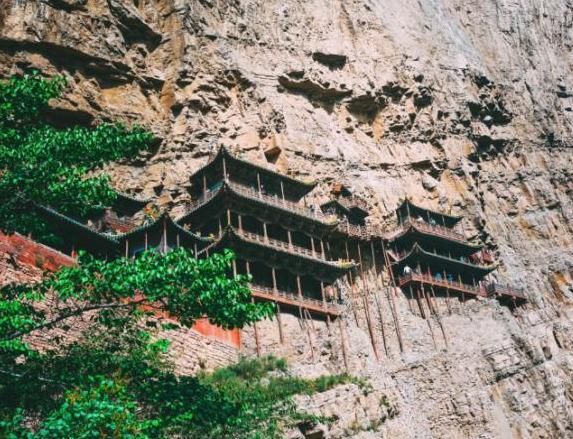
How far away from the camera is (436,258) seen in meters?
41.9

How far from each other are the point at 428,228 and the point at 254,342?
1934cm

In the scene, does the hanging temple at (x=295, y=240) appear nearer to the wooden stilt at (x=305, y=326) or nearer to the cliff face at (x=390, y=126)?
the wooden stilt at (x=305, y=326)

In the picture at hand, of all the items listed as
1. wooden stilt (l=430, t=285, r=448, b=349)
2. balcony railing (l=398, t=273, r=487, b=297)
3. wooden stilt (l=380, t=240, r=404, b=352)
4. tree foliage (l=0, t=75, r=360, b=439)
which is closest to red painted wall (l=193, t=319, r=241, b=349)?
wooden stilt (l=380, t=240, r=404, b=352)

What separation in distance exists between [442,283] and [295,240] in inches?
412

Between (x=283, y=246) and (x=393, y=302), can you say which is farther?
(x=393, y=302)

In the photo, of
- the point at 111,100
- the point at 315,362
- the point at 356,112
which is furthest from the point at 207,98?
the point at 315,362

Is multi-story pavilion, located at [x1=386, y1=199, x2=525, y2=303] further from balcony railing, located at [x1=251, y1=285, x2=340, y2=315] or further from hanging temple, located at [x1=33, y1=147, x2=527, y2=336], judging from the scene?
balcony railing, located at [x1=251, y1=285, x2=340, y2=315]

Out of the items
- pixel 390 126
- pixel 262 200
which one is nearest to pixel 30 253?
pixel 262 200

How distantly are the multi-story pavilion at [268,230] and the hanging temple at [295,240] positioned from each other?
58mm

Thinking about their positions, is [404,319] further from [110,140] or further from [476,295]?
[110,140]

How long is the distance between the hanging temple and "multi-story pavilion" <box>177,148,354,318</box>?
0.06 metres

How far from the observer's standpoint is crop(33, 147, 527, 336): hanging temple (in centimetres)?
3131

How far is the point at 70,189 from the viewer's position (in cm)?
1162

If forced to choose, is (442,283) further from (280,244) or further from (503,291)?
(280,244)
